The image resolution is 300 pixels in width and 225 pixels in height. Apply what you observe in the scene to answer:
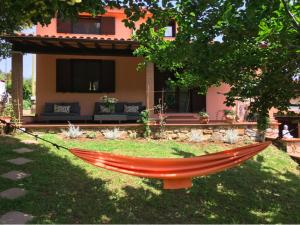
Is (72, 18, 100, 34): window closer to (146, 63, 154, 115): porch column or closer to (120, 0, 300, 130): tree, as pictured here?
(146, 63, 154, 115): porch column

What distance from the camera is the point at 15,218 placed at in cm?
493

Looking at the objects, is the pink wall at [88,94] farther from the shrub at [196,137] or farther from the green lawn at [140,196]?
the green lawn at [140,196]

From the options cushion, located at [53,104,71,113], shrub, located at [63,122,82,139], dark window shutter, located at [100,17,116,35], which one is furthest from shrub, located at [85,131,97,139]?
dark window shutter, located at [100,17,116,35]

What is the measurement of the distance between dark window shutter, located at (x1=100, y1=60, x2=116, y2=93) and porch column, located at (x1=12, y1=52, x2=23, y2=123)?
3246 mm

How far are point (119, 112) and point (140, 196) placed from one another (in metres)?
7.14

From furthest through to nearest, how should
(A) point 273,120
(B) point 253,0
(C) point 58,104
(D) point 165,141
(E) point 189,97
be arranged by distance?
(E) point 189,97, (C) point 58,104, (A) point 273,120, (D) point 165,141, (B) point 253,0

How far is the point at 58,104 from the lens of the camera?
42.9 ft

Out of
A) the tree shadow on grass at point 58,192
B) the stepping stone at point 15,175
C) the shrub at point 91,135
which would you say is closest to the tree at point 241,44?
the tree shadow on grass at point 58,192

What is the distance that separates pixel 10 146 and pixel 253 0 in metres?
6.69

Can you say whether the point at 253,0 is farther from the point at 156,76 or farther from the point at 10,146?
the point at 156,76

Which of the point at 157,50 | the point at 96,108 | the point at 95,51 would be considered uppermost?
the point at 95,51

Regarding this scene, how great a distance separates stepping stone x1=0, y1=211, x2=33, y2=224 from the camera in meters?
4.82

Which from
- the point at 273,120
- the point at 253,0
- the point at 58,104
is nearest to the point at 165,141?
the point at 273,120

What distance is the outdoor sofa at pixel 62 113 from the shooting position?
1224 cm
